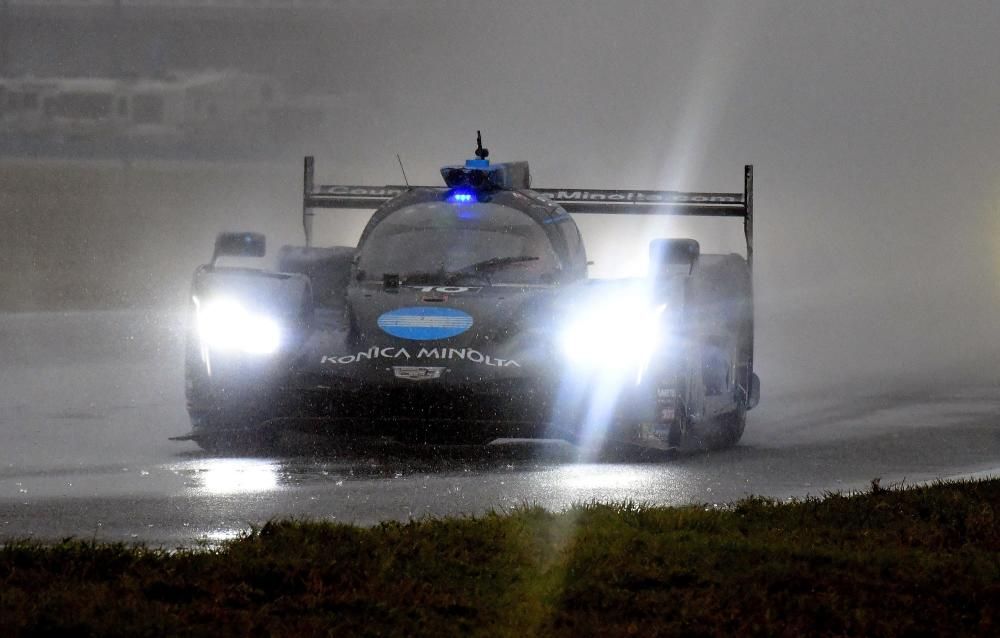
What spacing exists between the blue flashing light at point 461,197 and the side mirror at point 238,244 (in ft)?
4.46

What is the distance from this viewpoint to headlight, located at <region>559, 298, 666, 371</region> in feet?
38.7

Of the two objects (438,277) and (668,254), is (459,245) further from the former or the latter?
(668,254)

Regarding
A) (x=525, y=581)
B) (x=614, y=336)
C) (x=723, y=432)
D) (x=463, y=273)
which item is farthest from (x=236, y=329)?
(x=525, y=581)

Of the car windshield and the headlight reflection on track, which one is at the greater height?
the car windshield

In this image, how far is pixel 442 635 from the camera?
6008mm

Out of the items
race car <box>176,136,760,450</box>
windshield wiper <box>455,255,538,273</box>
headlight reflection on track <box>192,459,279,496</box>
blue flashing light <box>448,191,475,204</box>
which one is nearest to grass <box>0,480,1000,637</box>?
headlight reflection on track <box>192,459,279,496</box>

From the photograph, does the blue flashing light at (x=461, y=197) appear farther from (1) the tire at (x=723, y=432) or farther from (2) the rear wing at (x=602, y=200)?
(1) the tire at (x=723, y=432)

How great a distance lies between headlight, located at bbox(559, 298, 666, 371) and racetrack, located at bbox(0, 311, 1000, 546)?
2.06 ft

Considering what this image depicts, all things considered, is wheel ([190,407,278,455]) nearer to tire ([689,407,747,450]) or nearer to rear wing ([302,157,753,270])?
tire ([689,407,747,450])

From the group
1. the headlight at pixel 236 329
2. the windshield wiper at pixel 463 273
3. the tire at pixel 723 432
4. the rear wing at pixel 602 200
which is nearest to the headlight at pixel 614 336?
the windshield wiper at pixel 463 273

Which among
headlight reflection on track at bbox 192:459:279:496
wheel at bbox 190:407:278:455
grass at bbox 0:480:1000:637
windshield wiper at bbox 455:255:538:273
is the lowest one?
grass at bbox 0:480:1000:637

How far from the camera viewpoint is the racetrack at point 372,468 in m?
9.36

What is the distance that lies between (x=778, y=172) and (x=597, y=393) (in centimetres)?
3218

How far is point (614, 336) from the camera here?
11859 mm
